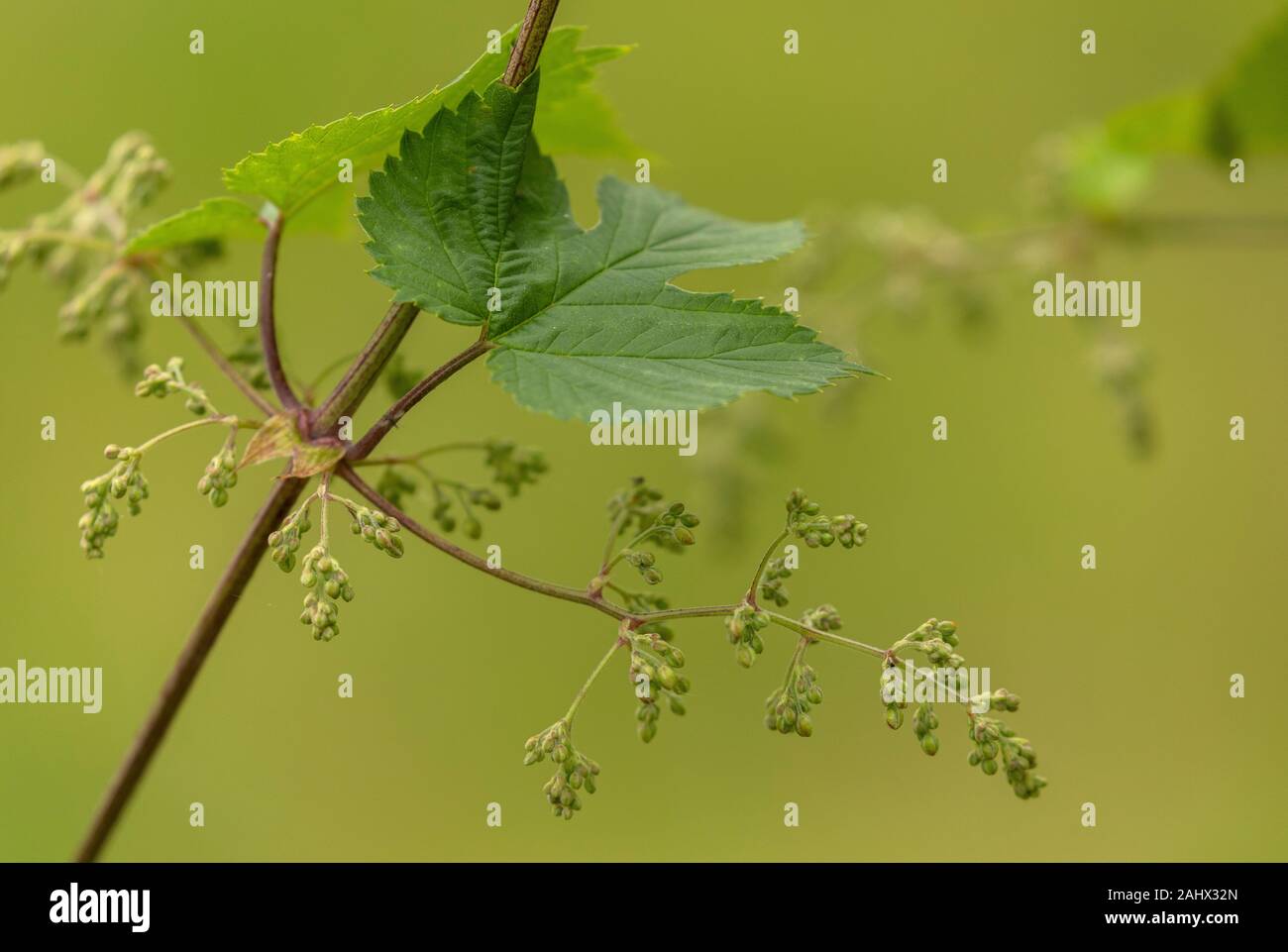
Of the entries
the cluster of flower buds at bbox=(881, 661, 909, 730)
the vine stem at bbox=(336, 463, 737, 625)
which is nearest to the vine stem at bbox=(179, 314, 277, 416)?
the vine stem at bbox=(336, 463, 737, 625)

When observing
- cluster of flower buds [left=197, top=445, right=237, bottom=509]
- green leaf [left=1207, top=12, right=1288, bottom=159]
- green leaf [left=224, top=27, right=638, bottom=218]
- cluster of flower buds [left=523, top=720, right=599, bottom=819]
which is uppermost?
green leaf [left=1207, top=12, right=1288, bottom=159]

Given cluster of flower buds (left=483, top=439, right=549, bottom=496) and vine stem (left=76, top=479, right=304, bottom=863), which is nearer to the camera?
vine stem (left=76, top=479, right=304, bottom=863)

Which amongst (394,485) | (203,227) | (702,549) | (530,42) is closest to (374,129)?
(530,42)

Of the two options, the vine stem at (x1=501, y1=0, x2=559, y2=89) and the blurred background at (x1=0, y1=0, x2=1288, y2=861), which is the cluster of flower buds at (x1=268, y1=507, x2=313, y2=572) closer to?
the vine stem at (x1=501, y1=0, x2=559, y2=89)

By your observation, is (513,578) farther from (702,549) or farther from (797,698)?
(702,549)

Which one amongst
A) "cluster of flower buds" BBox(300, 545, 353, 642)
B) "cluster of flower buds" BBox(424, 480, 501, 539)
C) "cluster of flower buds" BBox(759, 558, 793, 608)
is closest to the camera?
"cluster of flower buds" BBox(300, 545, 353, 642)

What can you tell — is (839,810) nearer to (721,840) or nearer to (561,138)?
(721,840)
